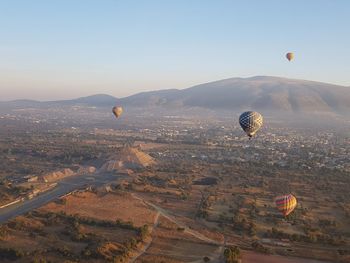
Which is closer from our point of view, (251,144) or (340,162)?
(340,162)

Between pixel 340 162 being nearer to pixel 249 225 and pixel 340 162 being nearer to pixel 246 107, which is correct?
pixel 249 225

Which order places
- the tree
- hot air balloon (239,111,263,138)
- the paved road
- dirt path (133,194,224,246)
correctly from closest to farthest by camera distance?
the tree
dirt path (133,194,224,246)
the paved road
hot air balloon (239,111,263,138)

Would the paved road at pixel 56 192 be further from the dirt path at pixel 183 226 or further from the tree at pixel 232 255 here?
the tree at pixel 232 255

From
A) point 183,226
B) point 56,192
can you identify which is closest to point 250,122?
point 183,226

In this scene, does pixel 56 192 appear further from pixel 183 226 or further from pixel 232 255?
pixel 232 255

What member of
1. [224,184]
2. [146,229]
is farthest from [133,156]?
[146,229]

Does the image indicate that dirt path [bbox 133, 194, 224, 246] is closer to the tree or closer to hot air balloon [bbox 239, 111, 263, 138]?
the tree

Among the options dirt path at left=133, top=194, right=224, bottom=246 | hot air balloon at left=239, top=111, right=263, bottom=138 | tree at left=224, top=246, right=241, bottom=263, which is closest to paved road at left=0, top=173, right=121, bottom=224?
dirt path at left=133, top=194, right=224, bottom=246

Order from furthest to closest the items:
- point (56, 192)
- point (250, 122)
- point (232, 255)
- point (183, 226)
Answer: point (56, 192) < point (250, 122) < point (183, 226) < point (232, 255)

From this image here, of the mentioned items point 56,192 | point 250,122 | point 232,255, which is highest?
point 250,122
